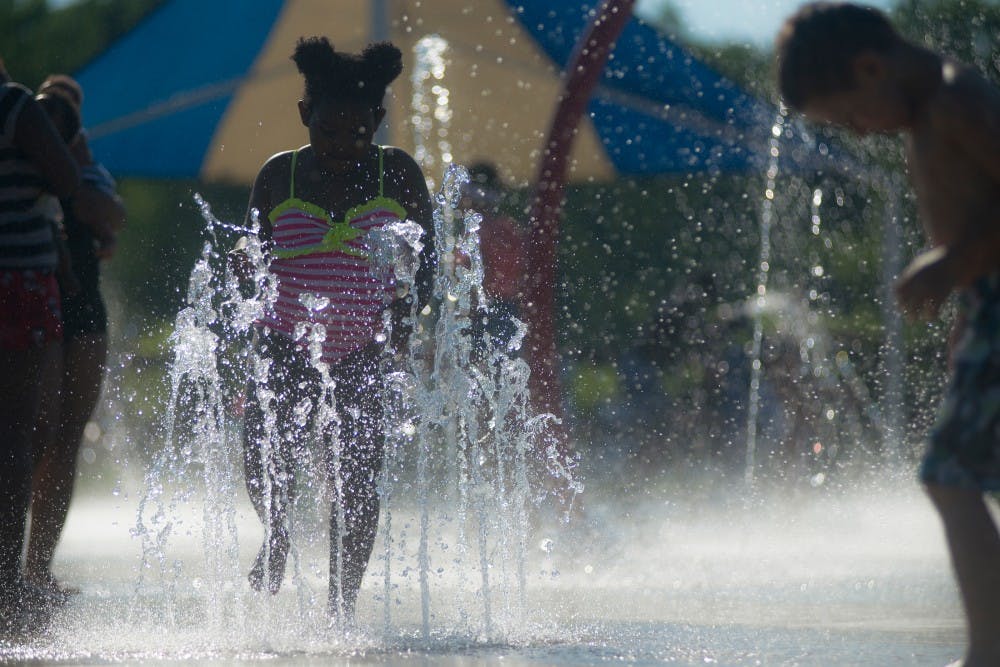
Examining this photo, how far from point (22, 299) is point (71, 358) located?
1.60ft

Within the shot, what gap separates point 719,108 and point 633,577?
3035mm

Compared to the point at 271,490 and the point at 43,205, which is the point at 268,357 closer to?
the point at 271,490

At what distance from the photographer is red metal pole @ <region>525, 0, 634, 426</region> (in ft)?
19.4

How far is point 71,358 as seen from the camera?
423 cm

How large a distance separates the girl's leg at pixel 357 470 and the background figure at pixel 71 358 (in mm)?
877

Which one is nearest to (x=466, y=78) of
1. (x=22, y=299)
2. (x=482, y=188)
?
(x=482, y=188)

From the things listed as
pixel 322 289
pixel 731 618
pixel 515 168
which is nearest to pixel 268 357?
pixel 322 289

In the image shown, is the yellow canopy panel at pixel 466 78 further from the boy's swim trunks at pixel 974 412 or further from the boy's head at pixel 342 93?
the boy's swim trunks at pixel 974 412

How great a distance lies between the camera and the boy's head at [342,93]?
3.69 m

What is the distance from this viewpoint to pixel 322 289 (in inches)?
149

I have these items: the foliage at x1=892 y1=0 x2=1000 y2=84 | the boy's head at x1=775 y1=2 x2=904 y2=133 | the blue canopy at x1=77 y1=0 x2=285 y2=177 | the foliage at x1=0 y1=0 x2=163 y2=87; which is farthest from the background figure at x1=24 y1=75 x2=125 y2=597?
the foliage at x1=0 y1=0 x2=163 y2=87

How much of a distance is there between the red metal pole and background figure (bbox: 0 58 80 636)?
2.45 meters

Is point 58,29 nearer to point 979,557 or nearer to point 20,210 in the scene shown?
point 20,210

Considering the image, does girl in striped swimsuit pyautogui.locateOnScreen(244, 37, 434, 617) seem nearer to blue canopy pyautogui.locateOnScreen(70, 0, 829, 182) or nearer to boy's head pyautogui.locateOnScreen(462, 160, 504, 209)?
boy's head pyautogui.locateOnScreen(462, 160, 504, 209)
